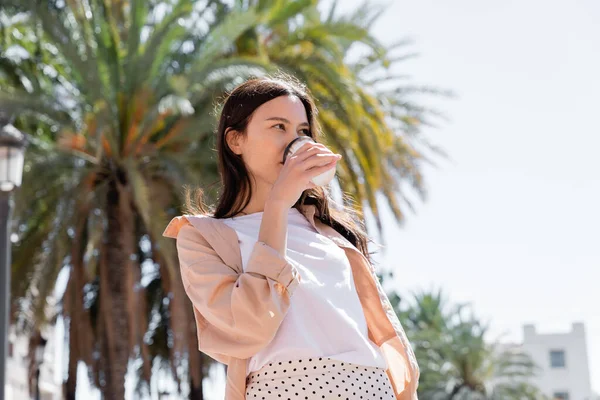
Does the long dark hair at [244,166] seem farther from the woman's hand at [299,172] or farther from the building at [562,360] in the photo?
the building at [562,360]

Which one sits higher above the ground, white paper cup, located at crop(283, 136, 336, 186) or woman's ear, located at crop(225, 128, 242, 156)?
woman's ear, located at crop(225, 128, 242, 156)

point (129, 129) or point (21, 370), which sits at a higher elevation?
point (129, 129)

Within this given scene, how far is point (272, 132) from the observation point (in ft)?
7.94

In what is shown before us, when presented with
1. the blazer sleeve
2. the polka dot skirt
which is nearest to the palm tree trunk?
the blazer sleeve

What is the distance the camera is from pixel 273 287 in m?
2.15

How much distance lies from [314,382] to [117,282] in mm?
11501

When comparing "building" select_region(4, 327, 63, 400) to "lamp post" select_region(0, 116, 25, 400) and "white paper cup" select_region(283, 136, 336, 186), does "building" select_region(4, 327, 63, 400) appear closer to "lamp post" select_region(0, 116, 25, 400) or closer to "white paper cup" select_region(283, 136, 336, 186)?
"lamp post" select_region(0, 116, 25, 400)

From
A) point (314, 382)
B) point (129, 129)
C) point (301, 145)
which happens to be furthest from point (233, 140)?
point (129, 129)

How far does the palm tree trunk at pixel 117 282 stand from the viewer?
42.6 feet

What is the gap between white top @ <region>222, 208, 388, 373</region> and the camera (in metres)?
2.19

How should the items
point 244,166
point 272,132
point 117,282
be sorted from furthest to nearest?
1. point 117,282
2. point 244,166
3. point 272,132

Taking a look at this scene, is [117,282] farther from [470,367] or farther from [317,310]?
[470,367]

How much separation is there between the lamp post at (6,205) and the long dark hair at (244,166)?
17.1 ft

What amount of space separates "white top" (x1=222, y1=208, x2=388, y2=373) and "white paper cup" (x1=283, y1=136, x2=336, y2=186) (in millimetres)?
213
